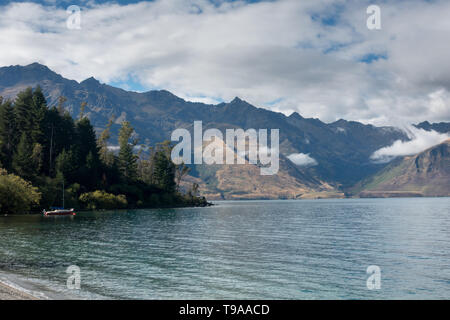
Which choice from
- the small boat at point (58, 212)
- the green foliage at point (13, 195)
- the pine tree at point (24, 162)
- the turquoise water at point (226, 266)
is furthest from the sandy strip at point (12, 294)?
the pine tree at point (24, 162)

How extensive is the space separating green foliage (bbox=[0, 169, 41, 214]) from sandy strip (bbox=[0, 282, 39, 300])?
112291mm

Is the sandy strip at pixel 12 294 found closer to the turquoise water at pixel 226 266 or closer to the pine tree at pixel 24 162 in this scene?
the turquoise water at pixel 226 266

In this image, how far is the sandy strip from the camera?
26.6m

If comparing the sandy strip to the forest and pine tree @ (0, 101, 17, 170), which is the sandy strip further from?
pine tree @ (0, 101, 17, 170)

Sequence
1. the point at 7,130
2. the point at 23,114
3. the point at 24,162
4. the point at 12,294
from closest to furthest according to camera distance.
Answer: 1. the point at 12,294
2. the point at 24,162
3. the point at 7,130
4. the point at 23,114

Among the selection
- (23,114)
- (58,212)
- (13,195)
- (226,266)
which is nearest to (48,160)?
(23,114)

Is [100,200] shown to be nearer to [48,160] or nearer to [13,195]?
[48,160]

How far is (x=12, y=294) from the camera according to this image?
27.7 meters

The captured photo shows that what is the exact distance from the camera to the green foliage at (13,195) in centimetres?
12838

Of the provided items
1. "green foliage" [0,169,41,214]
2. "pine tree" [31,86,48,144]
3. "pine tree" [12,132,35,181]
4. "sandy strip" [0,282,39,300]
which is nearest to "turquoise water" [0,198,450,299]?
"sandy strip" [0,282,39,300]

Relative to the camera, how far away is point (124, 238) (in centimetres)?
7206

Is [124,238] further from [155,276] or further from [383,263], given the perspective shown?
[383,263]

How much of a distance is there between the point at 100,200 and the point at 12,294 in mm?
159817

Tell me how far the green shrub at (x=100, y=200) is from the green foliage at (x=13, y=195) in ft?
123
